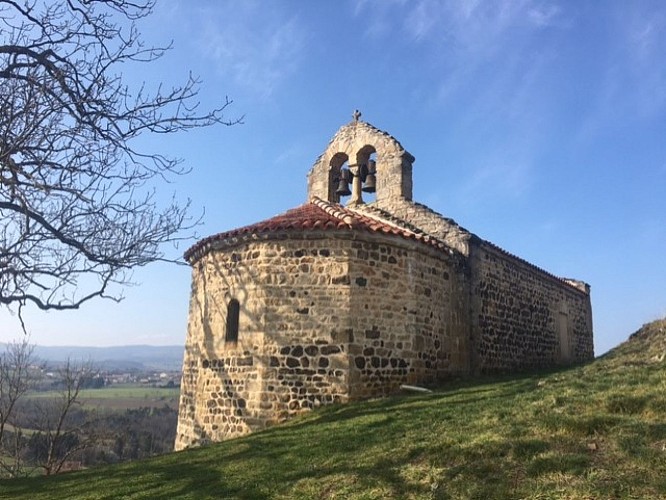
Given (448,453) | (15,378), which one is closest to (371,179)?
(448,453)

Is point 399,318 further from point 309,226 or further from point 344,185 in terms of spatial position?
point 344,185

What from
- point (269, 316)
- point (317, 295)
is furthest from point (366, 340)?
point (269, 316)

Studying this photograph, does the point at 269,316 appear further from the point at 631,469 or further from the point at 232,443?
Result: the point at 631,469

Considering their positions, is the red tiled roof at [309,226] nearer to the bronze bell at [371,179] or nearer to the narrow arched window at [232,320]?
the narrow arched window at [232,320]

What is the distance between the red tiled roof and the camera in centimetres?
1020

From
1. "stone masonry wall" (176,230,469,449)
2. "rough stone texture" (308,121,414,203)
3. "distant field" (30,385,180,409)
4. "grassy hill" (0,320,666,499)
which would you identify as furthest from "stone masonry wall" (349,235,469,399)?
"distant field" (30,385,180,409)

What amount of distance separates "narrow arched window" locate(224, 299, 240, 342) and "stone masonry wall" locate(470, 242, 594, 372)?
5.67m

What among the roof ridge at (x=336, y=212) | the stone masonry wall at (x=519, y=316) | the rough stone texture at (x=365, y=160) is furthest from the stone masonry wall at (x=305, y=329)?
the rough stone texture at (x=365, y=160)

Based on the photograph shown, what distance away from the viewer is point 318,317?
9.95 m

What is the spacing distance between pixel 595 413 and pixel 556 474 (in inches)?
65.3

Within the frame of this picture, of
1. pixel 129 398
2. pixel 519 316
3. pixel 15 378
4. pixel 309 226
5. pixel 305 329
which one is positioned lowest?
pixel 129 398

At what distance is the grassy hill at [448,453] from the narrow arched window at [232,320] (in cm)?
227

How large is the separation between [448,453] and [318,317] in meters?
4.93

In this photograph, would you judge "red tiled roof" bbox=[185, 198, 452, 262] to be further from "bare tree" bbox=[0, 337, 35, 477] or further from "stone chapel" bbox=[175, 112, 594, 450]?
"bare tree" bbox=[0, 337, 35, 477]
